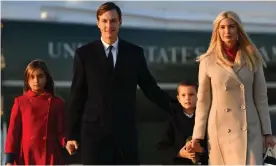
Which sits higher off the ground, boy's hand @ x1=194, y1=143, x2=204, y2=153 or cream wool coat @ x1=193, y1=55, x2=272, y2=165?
cream wool coat @ x1=193, y1=55, x2=272, y2=165

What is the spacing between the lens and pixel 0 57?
11.7 ft

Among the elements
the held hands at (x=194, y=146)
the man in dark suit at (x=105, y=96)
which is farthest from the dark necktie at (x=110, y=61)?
the held hands at (x=194, y=146)

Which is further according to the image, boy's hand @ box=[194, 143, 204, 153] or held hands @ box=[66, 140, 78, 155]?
held hands @ box=[66, 140, 78, 155]

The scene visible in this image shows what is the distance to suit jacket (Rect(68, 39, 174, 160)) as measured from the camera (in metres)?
3.05

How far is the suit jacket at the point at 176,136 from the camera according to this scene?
10.6 ft

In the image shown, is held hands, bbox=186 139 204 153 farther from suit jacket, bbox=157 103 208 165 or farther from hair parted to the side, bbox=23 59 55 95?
hair parted to the side, bbox=23 59 55 95

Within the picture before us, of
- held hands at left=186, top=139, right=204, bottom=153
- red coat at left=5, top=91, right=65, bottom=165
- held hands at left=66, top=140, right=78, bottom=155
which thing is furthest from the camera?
red coat at left=5, top=91, right=65, bottom=165

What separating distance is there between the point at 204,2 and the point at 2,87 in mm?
1392

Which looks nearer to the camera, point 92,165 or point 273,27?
point 92,165

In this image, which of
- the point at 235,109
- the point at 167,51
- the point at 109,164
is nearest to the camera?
the point at 235,109

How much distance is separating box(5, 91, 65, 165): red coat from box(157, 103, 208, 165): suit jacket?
2.00 ft

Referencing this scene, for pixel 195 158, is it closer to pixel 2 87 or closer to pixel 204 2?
pixel 204 2

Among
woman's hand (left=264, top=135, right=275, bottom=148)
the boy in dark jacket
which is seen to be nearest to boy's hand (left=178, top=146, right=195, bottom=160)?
the boy in dark jacket

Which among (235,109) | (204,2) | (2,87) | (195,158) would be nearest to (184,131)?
(195,158)
